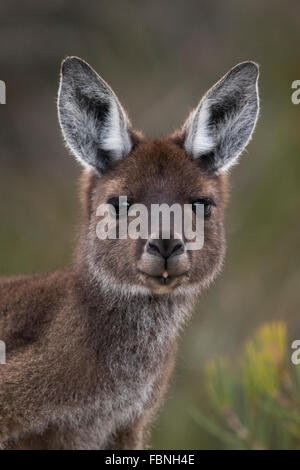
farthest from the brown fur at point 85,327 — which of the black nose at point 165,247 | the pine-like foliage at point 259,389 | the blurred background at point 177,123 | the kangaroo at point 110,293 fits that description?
the blurred background at point 177,123

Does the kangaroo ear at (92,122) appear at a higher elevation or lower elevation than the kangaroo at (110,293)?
higher

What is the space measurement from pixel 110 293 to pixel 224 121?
1.01 m

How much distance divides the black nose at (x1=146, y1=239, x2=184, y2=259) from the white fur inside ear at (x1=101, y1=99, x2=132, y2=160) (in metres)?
0.73

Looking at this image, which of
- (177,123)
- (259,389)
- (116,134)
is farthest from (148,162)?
(177,123)

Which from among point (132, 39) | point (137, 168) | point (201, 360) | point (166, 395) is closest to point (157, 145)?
point (137, 168)

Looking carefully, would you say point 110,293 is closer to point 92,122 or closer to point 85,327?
point 85,327

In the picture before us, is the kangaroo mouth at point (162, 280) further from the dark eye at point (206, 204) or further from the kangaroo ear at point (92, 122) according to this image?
the kangaroo ear at point (92, 122)

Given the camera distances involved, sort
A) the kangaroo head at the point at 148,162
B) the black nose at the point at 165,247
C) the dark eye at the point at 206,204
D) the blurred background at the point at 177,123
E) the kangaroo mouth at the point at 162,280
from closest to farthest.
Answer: the black nose at the point at 165,247
the kangaroo mouth at the point at 162,280
the kangaroo head at the point at 148,162
the dark eye at the point at 206,204
the blurred background at the point at 177,123

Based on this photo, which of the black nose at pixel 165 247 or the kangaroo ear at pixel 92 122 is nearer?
the black nose at pixel 165 247

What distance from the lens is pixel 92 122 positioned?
4.52m

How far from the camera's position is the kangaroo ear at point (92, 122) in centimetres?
432

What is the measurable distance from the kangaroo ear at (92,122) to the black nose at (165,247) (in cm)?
74

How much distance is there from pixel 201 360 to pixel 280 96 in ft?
8.33

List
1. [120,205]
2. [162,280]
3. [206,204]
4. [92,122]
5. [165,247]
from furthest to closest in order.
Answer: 1. [92,122]
2. [206,204]
3. [120,205]
4. [162,280]
5. [165,247]
